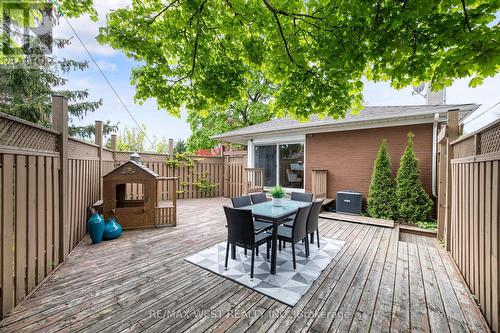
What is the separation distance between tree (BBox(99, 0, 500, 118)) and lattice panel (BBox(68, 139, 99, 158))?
146 cm

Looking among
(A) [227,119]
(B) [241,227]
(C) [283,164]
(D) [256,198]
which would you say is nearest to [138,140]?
(A) [227,119]

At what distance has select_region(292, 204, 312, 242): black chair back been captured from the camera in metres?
3.06

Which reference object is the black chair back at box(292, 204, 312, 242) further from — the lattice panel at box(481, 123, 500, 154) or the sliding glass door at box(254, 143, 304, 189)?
the sliding glass door at box(254, 143, 304, 189)

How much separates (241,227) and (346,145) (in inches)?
217

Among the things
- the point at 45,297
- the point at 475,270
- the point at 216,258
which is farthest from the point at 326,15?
the point at 45,297

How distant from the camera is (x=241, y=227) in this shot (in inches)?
114

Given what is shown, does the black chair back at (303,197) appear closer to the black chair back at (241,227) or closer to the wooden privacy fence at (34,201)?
the black chair back at (241,227)

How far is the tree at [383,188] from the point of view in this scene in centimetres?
568

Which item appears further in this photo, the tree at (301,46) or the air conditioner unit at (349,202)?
the air conditioner unit at (349,202)

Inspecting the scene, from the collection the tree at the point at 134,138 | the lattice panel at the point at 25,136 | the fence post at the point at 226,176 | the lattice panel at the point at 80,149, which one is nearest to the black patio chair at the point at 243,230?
the lattice panel at the point at 25,136

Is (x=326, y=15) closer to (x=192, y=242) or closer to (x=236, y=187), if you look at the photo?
(x=192, y=242)

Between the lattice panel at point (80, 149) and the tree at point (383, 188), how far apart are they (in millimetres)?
7139

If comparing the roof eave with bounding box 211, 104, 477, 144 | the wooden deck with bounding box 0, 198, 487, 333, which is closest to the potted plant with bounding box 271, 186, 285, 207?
the wooden deck with bounding box 0, 198, 487, 333

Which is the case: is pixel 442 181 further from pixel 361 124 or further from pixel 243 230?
pixel 243 230
